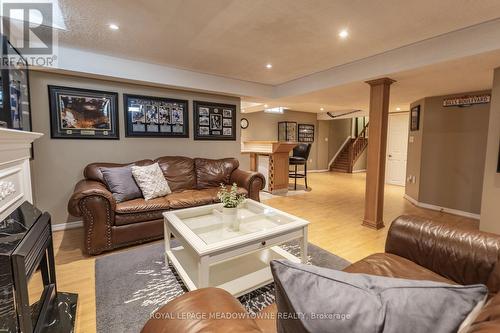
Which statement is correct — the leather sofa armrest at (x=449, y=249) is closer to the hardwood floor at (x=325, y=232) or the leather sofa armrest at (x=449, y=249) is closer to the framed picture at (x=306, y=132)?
the hardwood floor at (x=325, y=232)

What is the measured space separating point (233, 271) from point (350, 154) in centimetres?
813

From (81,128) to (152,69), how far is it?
4.26 feet

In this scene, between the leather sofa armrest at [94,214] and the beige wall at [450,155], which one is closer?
the leather sofa armrest at [94,214]

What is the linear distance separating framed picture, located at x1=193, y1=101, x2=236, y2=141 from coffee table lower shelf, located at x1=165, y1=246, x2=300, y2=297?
252cm

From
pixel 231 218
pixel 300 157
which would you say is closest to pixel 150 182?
pixel 231 218

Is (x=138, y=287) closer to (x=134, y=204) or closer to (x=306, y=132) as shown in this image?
(x=134, y=204)

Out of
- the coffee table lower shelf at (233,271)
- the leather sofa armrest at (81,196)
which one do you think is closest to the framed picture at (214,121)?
the leather sofa armrest at (81,196)

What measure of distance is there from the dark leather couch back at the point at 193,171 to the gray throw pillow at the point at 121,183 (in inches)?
9.8

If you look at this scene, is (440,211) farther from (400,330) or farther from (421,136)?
(400,330)

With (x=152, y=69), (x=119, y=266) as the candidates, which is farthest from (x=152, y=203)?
(x=152, y=69)

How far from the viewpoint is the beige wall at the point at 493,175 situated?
2.73 metres

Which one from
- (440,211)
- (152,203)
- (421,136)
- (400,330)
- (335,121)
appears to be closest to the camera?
(400,330)

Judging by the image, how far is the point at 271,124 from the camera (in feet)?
26.2

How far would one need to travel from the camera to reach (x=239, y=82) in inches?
170
